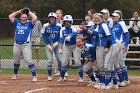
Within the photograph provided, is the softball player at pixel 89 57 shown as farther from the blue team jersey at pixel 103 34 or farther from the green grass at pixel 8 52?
the green grass at pixel 8 52

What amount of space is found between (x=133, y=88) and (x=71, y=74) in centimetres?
403

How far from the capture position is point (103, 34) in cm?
1221

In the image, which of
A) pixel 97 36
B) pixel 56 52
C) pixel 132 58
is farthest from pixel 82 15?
pixel 97 36

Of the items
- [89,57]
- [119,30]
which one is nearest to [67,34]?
[89,57]

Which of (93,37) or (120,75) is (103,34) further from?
(120,75)

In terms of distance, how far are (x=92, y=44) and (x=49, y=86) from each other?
1.60 meters

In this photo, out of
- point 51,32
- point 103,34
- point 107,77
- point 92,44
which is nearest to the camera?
point 103,34

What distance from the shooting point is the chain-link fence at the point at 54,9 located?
18125 millimetres

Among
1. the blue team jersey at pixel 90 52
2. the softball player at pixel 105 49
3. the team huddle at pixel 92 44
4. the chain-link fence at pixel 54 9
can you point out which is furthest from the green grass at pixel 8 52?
the softball player at pixel 105 49

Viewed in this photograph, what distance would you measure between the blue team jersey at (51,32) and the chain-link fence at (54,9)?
2981 millimetres

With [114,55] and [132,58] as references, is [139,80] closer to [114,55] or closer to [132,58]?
[114,55]

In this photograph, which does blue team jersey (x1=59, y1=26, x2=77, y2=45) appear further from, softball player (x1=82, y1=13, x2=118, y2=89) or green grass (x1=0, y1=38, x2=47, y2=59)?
green grass (x1=0, y1=38, x2=47, y2=59)

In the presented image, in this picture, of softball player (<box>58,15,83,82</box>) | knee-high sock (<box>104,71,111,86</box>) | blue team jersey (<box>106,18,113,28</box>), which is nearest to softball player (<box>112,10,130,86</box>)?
blue team jersey (<box>106,18,113,28</box>)

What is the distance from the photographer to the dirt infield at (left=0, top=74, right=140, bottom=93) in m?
12.1
